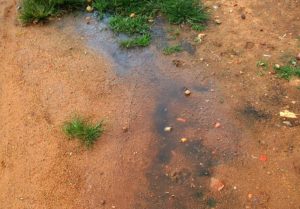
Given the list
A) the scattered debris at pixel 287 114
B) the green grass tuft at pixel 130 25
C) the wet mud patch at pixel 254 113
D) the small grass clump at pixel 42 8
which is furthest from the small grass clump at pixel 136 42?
the scattered debris at pixel 287 114

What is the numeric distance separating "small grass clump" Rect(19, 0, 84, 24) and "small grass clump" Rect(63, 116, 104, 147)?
1.93m

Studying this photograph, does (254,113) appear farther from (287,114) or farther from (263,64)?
(263,64)

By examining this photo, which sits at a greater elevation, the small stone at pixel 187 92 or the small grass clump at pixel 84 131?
the small stone at pixel 187 92

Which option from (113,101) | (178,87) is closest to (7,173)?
(113,101)

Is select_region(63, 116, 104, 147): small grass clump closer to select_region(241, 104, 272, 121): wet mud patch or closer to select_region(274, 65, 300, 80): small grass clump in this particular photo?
select_region(241, 104, 272, 121): wet mud patch

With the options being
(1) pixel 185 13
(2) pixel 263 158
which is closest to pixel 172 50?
(1) pixel 185 13

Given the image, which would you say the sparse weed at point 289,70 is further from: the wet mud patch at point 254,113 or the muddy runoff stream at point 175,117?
the muddy runoff stream at point 175,117

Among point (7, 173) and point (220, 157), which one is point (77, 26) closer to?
point (7, 173)

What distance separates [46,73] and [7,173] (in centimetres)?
133

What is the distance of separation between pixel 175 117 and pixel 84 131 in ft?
2.81

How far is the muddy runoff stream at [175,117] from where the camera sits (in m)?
3.40

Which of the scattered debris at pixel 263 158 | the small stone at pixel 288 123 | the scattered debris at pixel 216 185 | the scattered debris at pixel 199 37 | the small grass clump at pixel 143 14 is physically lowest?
the scattered debris at pixel 216 185

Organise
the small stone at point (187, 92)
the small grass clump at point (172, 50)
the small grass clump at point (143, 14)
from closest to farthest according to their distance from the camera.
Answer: the small stone at point (187, 92)
the small grass clump at point (172, 50)
the small grass clump at point (143, 14)

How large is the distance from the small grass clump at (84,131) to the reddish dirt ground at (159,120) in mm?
77
